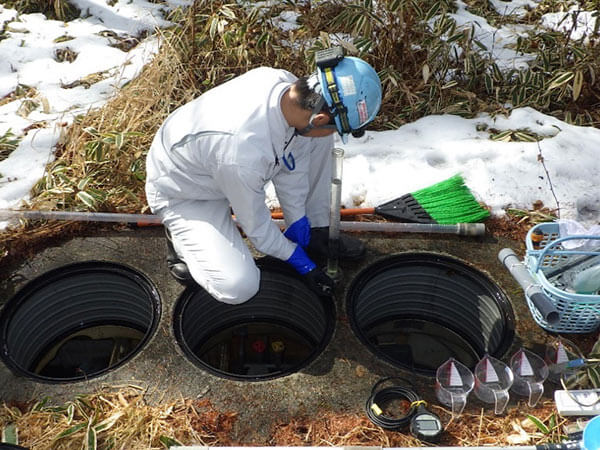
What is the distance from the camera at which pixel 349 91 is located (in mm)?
2238

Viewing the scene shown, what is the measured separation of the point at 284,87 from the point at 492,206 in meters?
1.73

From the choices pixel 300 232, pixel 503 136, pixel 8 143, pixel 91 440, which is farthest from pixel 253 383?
pixel 8 143

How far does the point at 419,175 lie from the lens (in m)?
3.70

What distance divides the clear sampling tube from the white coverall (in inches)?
7.7

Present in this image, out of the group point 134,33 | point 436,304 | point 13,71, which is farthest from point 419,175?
point 13,71

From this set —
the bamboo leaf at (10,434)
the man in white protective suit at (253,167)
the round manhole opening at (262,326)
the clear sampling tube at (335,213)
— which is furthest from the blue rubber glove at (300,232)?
the bamboo leaf at (10,434)

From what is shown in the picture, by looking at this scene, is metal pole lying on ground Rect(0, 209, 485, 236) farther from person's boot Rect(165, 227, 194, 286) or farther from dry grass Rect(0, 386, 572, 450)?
dry grass Rect(0, 386, 572, 450)

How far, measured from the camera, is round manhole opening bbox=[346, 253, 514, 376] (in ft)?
9.91

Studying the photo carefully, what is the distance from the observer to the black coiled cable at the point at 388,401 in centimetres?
238

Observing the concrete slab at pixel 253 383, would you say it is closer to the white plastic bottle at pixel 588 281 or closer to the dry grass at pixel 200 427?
the dry grass at pixel 200 427

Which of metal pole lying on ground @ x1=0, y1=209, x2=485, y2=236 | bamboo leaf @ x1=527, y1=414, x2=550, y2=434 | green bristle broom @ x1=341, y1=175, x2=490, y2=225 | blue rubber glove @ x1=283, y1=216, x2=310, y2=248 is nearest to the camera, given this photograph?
bamboo leaf @ x1=527, y1=414, x2=550, y2=434

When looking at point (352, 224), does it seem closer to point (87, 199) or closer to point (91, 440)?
point (87, 199)

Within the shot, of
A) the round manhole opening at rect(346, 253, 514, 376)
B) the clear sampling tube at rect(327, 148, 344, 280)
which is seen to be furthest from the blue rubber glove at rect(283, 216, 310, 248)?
the round manhole opening at rect(346, 253, 514, 376)

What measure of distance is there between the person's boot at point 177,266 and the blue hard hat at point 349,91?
4.06ft
